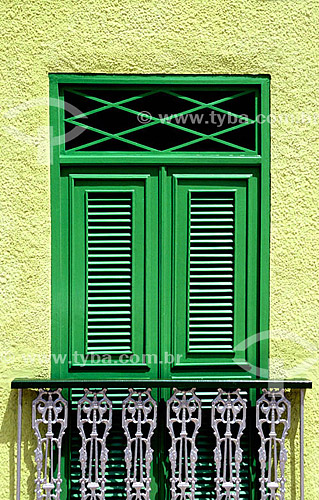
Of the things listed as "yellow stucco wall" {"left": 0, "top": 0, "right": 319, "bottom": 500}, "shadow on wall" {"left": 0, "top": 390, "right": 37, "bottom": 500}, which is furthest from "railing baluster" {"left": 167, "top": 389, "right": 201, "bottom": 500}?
"shadow on wall" {"left": 0, "top": 390, "right": 37, "bottom": 500}

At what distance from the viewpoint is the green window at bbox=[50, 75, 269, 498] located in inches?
191

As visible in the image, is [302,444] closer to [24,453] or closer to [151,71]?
[24,453]

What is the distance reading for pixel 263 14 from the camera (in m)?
4.88

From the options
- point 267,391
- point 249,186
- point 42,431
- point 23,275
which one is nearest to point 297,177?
point 249,186

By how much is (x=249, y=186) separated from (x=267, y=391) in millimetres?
1529

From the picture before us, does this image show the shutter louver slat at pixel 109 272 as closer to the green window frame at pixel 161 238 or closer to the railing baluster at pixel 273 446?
the green window frame at pixel 161 238

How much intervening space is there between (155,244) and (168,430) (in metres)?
1.39

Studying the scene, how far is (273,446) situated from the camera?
4781mm

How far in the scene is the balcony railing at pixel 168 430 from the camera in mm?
4629

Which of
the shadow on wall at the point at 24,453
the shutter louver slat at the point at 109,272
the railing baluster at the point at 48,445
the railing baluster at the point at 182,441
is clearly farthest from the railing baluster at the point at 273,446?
the shadow on wall at the point at 24,453

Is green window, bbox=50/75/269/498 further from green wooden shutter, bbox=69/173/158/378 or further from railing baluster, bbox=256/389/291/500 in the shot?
railing baluster, bbox=256/389/291/500

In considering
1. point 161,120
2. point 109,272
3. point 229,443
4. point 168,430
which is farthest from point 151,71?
point 229,443

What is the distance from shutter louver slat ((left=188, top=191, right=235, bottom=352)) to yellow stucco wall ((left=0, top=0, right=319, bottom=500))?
338 millimetres

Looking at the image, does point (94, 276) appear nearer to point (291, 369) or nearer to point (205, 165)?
point (205, 165)
